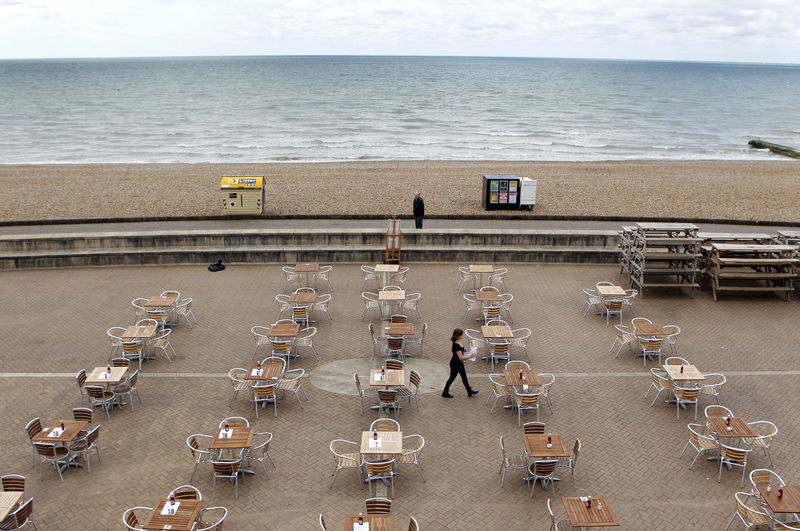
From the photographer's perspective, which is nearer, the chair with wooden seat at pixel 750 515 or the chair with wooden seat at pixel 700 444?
the chair with wooden seat at pixel 750 515

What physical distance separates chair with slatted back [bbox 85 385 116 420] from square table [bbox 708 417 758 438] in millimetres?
9399

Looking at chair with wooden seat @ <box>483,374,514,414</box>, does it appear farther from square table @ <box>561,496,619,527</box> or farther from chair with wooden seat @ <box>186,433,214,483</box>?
chair with wooden seat @ <box>186,433,214,483</box>

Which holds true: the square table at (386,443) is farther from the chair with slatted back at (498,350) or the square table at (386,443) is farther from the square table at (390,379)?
the chair with slatted back at (498,350)

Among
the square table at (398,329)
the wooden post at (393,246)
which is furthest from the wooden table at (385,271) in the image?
the square table at (398,329)

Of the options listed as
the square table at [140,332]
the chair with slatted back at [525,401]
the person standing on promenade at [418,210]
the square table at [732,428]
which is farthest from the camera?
the person standing on promenade at [418,210]

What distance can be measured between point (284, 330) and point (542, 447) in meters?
5.82

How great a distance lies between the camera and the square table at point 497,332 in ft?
42.5

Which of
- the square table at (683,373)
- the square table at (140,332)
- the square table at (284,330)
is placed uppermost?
the square table at (284,330)

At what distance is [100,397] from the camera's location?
1104 centimetres

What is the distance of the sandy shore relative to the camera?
24.3 metres

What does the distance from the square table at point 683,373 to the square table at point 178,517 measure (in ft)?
25.5

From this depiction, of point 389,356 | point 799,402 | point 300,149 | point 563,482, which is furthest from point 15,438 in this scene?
point 300,149

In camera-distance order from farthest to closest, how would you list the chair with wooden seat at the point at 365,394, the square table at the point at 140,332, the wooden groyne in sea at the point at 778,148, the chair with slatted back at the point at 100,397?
the wooden groyne in sea at the point at 778,148, the square table at the point at 140,332, the chair with wooden seat at the point at 365,394, the chair with slatted back at the point at 100,397

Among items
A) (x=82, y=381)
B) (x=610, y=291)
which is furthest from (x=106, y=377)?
(x=610, y=291)
